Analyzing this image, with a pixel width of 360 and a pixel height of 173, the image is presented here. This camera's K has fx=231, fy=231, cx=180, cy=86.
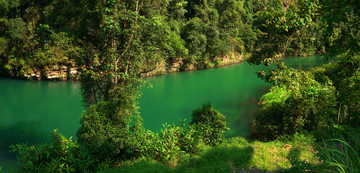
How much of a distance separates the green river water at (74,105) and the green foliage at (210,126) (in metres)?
2.01

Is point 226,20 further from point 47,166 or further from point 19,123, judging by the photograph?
point 47,166

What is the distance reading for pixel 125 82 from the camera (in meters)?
5.86

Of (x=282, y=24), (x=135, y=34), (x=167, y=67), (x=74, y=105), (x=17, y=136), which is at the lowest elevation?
(x=17, y=136)

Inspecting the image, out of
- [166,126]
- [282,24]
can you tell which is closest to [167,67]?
[166,126]

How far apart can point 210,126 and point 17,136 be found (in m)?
6.91

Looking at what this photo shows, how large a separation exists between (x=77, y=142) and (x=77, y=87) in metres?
12.3

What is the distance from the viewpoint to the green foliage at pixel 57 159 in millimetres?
4602

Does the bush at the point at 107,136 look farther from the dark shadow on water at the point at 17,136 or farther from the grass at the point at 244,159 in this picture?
the dark shadow on water at the point at 17,136

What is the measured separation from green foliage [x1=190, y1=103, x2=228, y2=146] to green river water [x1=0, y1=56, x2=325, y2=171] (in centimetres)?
201

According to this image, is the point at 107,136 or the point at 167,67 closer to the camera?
the point at 107,136

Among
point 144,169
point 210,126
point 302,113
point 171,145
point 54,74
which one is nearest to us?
point 144,169

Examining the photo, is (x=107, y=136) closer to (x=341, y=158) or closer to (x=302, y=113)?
(x=341, y=158)

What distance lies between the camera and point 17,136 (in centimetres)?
818

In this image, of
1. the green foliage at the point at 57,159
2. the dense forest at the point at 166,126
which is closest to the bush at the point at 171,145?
the dense forest at the point at 166,126
